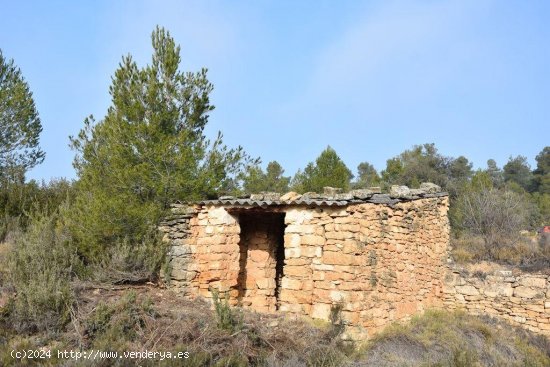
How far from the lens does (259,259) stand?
9.49 m

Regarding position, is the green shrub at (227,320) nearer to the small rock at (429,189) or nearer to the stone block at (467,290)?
the small rock at (429,189)

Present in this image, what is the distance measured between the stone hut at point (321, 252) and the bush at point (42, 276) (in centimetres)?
197

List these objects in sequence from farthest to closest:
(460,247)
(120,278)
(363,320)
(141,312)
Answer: (460,247) < (120,278) < (363,320) < (141,312)

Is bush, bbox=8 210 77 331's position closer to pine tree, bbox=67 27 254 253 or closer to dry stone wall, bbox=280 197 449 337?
pine tree, bbox=67 27 254 253

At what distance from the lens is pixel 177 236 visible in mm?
8906

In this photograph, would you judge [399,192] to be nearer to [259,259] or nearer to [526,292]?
[259,259]

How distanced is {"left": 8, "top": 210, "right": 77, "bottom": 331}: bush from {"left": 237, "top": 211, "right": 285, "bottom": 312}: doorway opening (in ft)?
10.8

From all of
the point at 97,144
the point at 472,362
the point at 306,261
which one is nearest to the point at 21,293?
the point at 97,144

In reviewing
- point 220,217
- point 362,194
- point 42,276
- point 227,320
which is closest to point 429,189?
point 362,194

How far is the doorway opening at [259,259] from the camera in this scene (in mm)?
9281

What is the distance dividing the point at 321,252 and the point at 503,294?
509 cm

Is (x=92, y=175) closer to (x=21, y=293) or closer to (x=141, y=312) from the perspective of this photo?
(x=21, y=293)

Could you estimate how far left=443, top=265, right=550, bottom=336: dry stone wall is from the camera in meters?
9.68

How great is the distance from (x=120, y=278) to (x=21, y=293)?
1.69 meters
